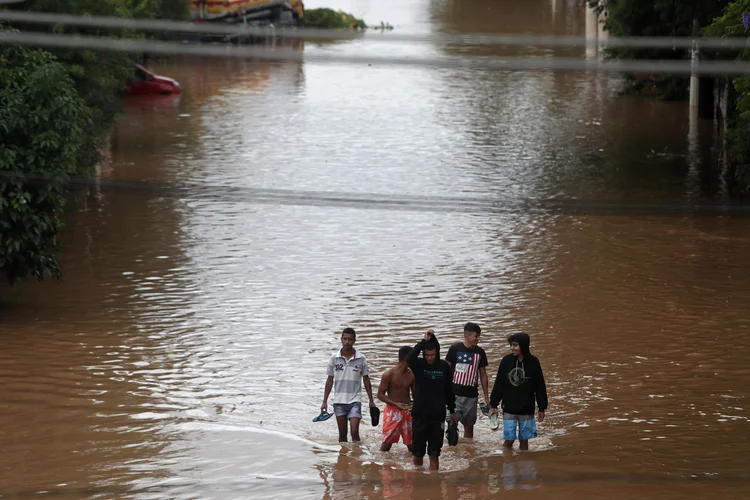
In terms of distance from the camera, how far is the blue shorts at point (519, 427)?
12570 millimetres

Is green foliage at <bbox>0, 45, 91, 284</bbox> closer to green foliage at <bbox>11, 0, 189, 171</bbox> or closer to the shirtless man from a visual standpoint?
green foliage at <bbox>11, 0, 189, 171</bbox>

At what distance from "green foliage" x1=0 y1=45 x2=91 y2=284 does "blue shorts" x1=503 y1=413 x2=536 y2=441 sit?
9059mm

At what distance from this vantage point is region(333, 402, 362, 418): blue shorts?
42.9 feet

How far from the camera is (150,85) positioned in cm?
4506

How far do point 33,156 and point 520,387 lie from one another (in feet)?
31.8

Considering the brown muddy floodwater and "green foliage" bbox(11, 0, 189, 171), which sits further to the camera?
"green foliage" bbox(11, 0, 189, 171)

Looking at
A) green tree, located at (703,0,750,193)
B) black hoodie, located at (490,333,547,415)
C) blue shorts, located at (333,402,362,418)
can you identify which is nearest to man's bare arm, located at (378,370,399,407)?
blue shorts, located at (333,402,362,418)

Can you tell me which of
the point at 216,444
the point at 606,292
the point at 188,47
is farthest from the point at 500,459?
the point at 606,292

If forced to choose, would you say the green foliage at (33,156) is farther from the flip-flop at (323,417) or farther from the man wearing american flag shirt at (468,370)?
the man wearing american flag shirt at (468,370)

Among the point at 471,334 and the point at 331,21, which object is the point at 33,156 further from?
the point at 331,21

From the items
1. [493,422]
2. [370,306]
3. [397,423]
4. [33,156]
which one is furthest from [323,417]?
[33,156]

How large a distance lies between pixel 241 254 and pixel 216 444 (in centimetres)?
986

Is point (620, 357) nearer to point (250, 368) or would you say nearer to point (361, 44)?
point (250, 368)

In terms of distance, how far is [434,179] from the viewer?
97.0 feet
